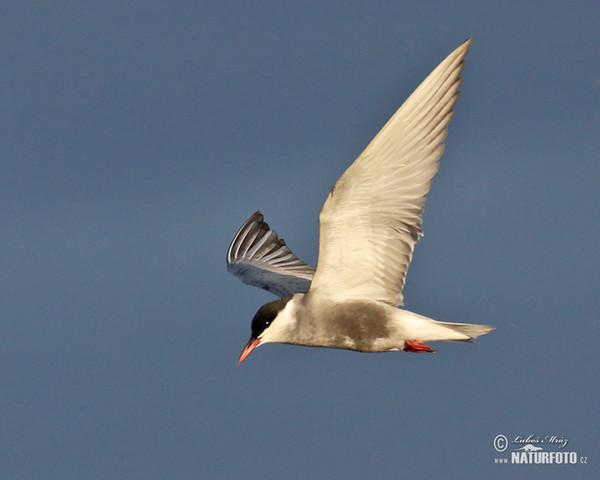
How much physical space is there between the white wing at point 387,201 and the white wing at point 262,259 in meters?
2.35

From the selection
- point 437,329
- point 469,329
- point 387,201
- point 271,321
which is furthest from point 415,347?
point 387,201

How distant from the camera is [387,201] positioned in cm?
957

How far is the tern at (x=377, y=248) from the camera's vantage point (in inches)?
355

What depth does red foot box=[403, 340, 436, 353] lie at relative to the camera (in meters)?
10.3

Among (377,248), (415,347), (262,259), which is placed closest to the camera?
(377,248)

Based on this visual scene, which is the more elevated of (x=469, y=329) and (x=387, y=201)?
(x=387, y=201)

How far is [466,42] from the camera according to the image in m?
8.50

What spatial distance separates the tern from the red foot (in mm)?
12

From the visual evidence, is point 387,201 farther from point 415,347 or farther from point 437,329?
point 415,347

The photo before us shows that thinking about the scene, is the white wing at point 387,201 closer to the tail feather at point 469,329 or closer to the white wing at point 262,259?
the tail feather at point 469,329

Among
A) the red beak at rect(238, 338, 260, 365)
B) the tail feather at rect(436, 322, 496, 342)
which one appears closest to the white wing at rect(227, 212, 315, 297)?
the red beak at rect(238, 338, 260, 365)

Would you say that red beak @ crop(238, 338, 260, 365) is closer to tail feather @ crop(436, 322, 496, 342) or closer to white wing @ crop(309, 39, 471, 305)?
white wing @ crop(309, 39, 471, 305)

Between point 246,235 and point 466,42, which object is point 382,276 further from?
point 246,235

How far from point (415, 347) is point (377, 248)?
4.47 feet
